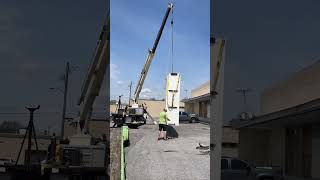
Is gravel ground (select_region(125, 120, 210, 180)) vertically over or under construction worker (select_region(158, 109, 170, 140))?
under

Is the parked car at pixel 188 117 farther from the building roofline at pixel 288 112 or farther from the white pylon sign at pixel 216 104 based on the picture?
the building roofline at pixel 288 112

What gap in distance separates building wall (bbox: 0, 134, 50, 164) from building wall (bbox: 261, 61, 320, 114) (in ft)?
12.3

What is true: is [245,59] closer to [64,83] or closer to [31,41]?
[64,83]

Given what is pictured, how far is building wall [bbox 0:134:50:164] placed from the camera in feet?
25.2

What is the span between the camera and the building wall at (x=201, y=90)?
7.34 metres

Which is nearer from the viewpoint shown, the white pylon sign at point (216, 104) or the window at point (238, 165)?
the white pylon sign at point (216, 104)

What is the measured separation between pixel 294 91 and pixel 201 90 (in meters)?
3.38

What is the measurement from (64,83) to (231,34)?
2852mm

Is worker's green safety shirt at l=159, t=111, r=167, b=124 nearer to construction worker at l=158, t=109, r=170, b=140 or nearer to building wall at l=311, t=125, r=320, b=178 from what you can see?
construction worker at l=158, t=109, r=170, b=140

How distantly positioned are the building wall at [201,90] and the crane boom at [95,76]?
1377mm

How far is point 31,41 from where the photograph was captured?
8.15 meters

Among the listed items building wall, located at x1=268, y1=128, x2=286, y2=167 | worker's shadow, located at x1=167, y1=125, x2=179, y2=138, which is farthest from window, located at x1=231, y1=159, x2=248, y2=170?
worker's shadow, located at x1=167, y1=125, x2=179, y2=138

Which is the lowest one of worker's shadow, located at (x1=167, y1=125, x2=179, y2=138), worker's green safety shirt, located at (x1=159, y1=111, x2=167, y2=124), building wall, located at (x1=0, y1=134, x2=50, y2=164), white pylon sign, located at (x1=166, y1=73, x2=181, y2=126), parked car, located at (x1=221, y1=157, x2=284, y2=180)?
parked car, located at (x1=221, y1=157, x2=284, y2=180)

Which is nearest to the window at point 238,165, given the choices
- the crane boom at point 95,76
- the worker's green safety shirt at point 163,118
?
the worker's green safety shirt at point 163,118
